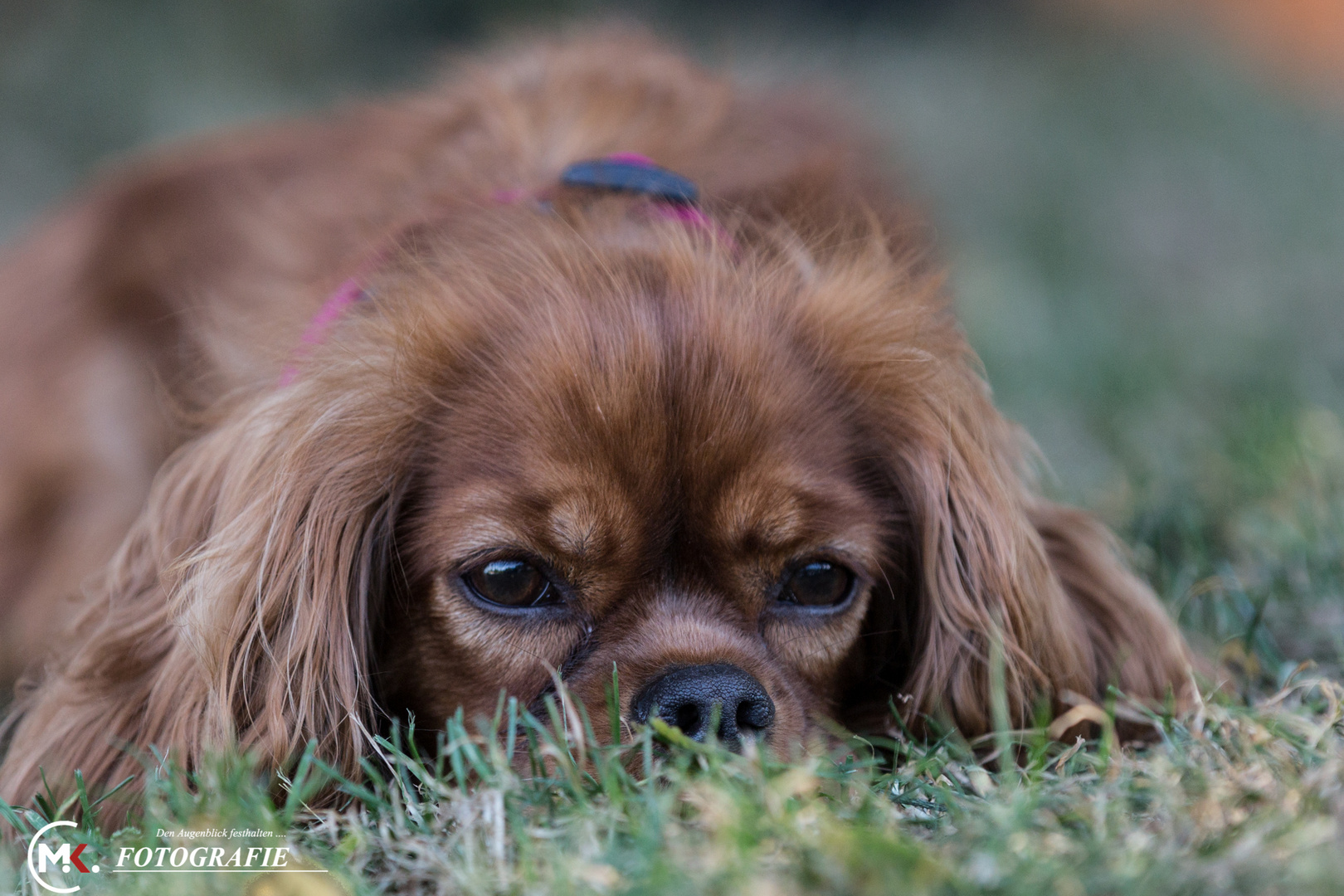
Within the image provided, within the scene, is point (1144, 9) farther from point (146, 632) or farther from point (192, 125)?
point (146, 632)

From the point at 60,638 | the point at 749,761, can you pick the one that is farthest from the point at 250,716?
the point at 749,761

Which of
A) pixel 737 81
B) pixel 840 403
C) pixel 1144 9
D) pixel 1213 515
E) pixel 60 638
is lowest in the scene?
pixel 60 638

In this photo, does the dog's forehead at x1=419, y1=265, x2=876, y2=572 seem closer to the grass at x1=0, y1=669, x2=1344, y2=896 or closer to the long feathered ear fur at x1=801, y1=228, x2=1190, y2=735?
the long feathered ear fur at x1=801, y1=228, x2=1190, y2=735

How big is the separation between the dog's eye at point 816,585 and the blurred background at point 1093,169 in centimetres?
82

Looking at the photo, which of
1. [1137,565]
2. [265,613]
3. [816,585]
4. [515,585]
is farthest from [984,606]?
[265,613]

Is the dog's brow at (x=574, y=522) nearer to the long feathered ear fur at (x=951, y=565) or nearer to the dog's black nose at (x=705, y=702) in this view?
the dog's black nose at (x=705, y=702)

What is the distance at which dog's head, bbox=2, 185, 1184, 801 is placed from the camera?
7.45 feet

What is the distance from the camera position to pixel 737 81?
3.87 meters

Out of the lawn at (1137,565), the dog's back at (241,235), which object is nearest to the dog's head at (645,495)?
the lawn at (1137,565)

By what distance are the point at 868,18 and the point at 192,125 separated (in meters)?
4.92

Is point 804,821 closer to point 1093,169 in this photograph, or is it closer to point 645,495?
point 645,495

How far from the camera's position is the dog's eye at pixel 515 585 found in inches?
89.9

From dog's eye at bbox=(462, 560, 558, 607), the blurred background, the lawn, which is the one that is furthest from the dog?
the blurred background

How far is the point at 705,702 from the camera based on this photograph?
2102mm
